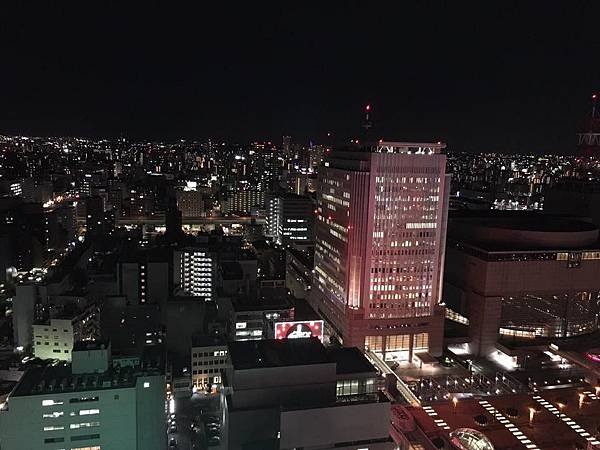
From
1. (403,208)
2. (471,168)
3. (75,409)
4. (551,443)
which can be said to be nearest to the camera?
(75,409)

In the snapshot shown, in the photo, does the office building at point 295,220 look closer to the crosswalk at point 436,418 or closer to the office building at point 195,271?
the office building at point 195,271

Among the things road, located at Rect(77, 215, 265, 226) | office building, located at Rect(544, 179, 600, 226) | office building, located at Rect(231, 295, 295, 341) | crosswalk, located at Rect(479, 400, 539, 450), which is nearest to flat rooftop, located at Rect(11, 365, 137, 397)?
office building, located at Rect(231, 295, 295, 341)

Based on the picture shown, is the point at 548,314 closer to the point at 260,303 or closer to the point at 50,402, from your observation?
the point at 260,303

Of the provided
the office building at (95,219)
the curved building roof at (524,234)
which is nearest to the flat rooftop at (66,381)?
the curved building roof at (524,234)

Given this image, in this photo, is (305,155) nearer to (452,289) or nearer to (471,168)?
(471,168)

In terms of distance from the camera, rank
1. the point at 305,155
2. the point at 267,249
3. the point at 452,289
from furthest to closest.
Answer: the point at 305,155, the point at 267,249, the point at 452,289

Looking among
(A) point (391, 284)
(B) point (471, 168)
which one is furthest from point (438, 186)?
(B) point (471, 168)
